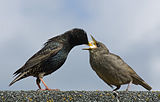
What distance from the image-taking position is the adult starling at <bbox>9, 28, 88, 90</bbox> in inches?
247

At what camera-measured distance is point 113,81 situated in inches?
237

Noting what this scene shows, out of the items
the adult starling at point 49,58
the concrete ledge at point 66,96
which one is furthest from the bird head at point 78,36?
the concrete ledge at point 66,96

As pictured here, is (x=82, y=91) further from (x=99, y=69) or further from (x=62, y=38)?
(x=62, y=38)

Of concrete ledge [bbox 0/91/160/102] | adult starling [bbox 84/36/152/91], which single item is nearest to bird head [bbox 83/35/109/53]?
adult starling [bbox 84/36/152/91]

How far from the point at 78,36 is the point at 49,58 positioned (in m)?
0.91

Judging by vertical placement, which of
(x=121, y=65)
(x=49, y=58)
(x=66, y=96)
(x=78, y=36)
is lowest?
(x=66, y=96)

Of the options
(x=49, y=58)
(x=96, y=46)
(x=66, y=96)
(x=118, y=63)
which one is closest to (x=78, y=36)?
(x=96, y=46)

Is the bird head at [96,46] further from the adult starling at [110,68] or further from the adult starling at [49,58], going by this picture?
the adult starling at [49,58]

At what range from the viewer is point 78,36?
22.4ft

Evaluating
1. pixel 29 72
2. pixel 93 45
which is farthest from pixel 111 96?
pixel 29 72

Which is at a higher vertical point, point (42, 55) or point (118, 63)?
point (42, 55)

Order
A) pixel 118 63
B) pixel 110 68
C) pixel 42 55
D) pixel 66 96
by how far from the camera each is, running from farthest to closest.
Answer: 1. pixel 42 55
2. pixel 118 63
3. pixel 110 68
4. pixel 66 96

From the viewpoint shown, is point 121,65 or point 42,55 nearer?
point 121,65

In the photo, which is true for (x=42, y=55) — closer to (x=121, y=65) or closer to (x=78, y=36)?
(x=78, y=36)
